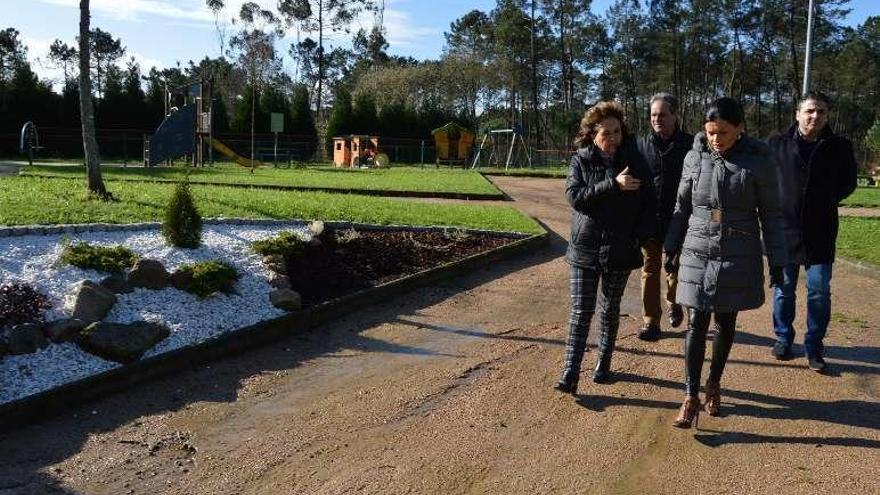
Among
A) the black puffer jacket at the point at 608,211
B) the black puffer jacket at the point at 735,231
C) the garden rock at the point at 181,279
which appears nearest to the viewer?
the black puffer jacket at the point at 735,231

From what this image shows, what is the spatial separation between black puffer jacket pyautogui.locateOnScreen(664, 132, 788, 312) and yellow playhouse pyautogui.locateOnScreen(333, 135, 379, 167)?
31.2 meters

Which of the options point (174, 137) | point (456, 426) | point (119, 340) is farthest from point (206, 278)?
point (174, 137)

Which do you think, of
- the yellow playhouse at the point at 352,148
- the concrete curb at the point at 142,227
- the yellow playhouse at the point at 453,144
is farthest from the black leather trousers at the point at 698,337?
the yellow playhouse at the point at 453,144

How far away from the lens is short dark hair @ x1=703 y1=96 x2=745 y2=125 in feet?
14.0

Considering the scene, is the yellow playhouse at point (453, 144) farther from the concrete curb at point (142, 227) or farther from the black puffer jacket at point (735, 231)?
the black puffer jacket at point (735, 231)

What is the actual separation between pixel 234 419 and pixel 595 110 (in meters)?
2.88

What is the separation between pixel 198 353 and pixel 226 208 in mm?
4774

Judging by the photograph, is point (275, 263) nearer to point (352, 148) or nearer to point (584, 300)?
point (584, 300)

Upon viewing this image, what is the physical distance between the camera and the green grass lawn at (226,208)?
8.41 meters

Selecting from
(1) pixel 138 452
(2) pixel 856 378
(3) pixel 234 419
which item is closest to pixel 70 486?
(1) pixel 138 452

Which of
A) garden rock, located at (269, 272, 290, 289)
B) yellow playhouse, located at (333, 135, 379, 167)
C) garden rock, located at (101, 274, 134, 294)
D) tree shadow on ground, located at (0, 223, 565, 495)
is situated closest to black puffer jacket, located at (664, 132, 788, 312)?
tree shadow on ground, located at (0, 223, 565, 495)

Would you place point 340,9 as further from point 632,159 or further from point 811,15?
point 632,159

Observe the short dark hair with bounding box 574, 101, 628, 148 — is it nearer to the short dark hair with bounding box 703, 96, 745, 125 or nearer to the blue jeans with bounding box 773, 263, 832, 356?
the short dark hair with bounding box 703, 96, 745, 125

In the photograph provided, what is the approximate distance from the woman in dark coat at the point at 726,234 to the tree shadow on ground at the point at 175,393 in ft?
7.19
